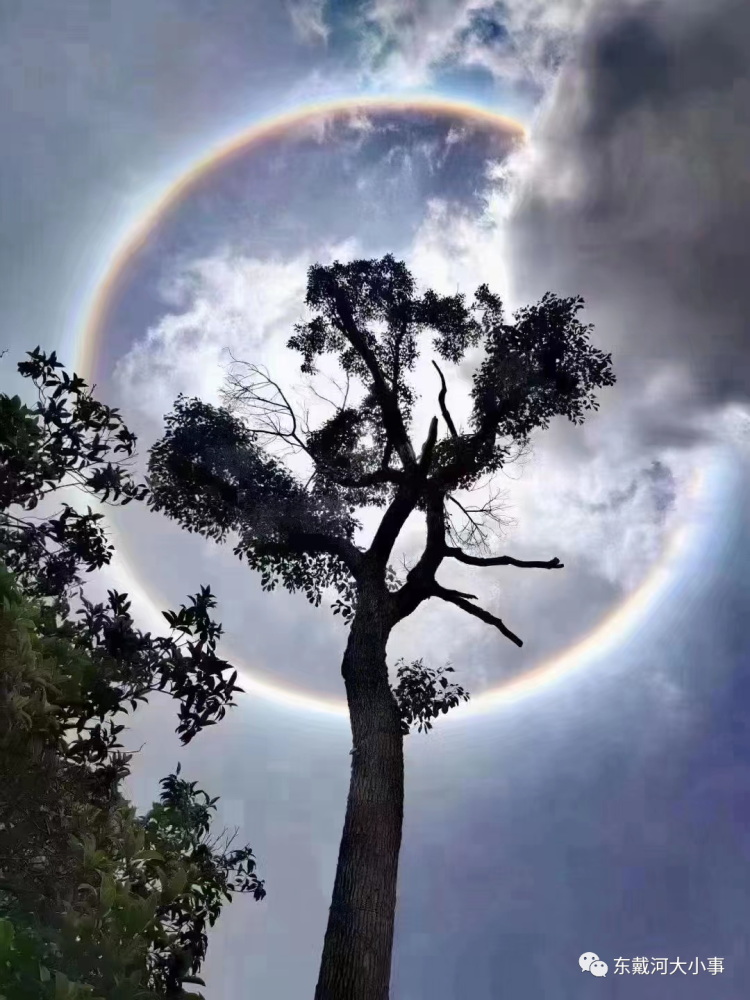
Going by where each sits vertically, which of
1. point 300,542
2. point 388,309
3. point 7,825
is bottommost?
point 7,825

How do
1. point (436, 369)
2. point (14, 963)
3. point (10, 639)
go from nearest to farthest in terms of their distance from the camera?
point (14, 963)
point (10, 639)
point (436, 369)

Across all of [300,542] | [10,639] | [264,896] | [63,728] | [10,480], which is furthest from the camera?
[300,542]

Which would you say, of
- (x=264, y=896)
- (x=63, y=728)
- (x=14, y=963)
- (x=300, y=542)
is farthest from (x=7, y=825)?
(x=300, y=542)

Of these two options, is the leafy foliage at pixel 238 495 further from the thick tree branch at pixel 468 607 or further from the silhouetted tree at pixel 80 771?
the silhouetted tree at pixel 80 771

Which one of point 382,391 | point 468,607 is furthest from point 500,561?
point 382,391

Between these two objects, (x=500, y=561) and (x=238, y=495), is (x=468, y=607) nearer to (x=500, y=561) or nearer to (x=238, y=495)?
(x=500, y=561)

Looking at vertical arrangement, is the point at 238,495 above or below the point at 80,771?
above

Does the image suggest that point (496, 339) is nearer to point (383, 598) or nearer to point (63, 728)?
point (383, 598)

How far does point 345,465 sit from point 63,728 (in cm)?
950

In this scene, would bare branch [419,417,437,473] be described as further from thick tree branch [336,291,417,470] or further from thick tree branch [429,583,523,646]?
thick tree branch [429,583,523,646]

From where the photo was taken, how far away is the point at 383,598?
864 cm

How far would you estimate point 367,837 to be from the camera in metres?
6.13

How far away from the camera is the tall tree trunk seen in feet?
17.3

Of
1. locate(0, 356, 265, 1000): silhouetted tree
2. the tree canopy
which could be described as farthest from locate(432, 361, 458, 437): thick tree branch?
locate(0, 356, 265, 1000): silhouetted tree
